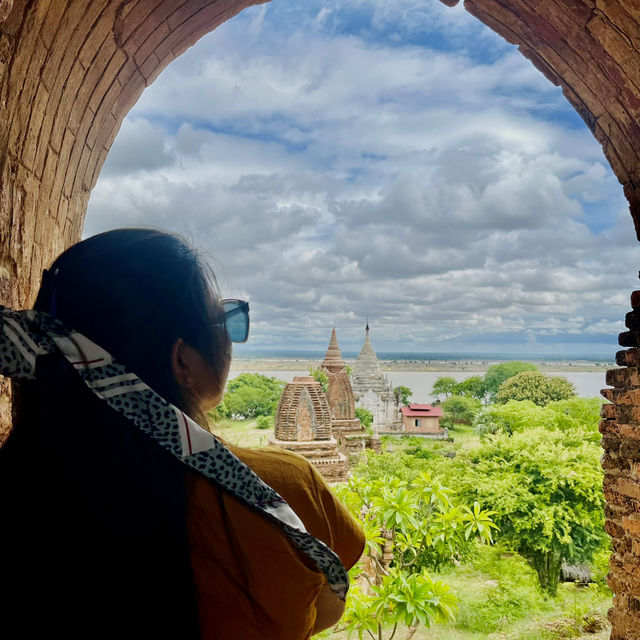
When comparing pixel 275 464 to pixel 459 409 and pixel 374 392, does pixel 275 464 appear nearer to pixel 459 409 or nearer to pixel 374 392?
pixel 374 392

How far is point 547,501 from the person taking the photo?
35.4 ft

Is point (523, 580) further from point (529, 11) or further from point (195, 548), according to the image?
point (195, 548)

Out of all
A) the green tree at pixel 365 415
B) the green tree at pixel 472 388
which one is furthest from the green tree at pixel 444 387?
the green tree at pixel 365 415

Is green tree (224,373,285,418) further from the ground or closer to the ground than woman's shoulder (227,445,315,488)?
closer to the ground

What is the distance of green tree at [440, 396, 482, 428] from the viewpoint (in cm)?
3819

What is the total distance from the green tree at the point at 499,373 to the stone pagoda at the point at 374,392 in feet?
Answer: 23.3

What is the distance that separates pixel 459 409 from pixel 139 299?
39782 mm

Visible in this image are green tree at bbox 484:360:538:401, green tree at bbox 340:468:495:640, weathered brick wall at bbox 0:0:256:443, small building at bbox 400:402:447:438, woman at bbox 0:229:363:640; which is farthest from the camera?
green tree at bbox 484:360:538:401

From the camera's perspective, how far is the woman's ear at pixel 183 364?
2.89 ft

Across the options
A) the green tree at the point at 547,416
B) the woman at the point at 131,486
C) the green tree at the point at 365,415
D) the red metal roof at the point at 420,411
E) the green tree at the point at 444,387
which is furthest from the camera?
the green tree at the point at 444,387

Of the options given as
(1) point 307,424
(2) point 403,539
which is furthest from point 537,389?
(2) point 403,539

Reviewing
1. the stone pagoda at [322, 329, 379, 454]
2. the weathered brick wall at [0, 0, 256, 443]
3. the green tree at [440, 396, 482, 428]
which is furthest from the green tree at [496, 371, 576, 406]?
the weathered brick wall at [0, 0, 256, 443]

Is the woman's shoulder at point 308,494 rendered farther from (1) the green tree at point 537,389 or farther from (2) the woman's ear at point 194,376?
(1) the green tree at point 537,389

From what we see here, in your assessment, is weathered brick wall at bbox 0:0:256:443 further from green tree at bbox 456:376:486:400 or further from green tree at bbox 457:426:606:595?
green tree at bbox 456:376:486:400
